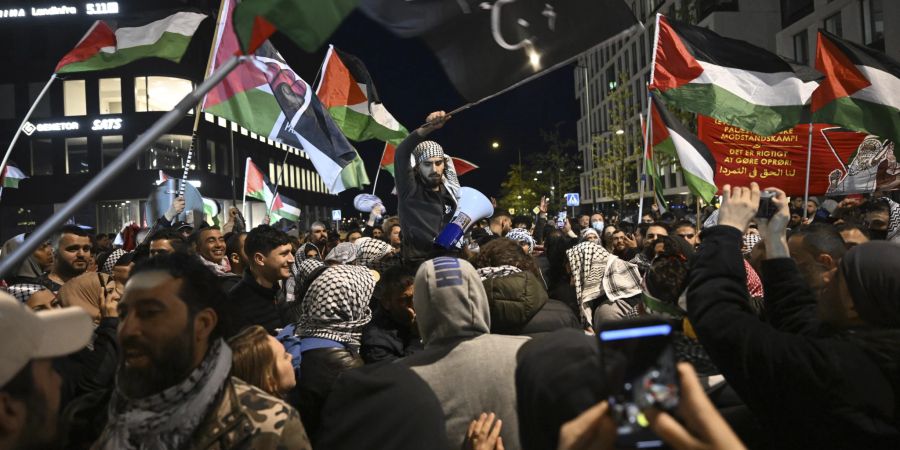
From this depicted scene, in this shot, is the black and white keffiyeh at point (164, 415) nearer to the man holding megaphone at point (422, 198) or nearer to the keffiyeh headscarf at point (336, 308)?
the keffiyeh headscarf at point (336, 308)

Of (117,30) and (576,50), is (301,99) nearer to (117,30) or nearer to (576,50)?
(117,30)

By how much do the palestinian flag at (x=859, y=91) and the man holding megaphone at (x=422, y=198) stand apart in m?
5.82

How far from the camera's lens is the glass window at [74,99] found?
146ft

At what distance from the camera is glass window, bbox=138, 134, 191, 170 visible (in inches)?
1766

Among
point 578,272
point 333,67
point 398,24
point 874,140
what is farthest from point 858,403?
point 874,140

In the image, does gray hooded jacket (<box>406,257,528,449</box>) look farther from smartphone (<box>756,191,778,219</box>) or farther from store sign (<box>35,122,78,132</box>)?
store sign (<box>35,122,78,132</box>)

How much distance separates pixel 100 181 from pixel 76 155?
4878 cm

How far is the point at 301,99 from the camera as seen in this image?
23.7 feet

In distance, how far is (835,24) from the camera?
104 feet

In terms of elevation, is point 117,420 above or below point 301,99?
below

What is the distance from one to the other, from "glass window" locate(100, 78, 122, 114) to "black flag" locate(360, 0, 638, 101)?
153 feet

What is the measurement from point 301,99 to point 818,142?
930 cm

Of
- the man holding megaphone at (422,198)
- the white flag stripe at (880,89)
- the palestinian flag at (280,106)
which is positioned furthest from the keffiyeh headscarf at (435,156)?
the white flag stripe at (880,89)

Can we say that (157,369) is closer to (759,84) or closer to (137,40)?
Answer: (137,40)
